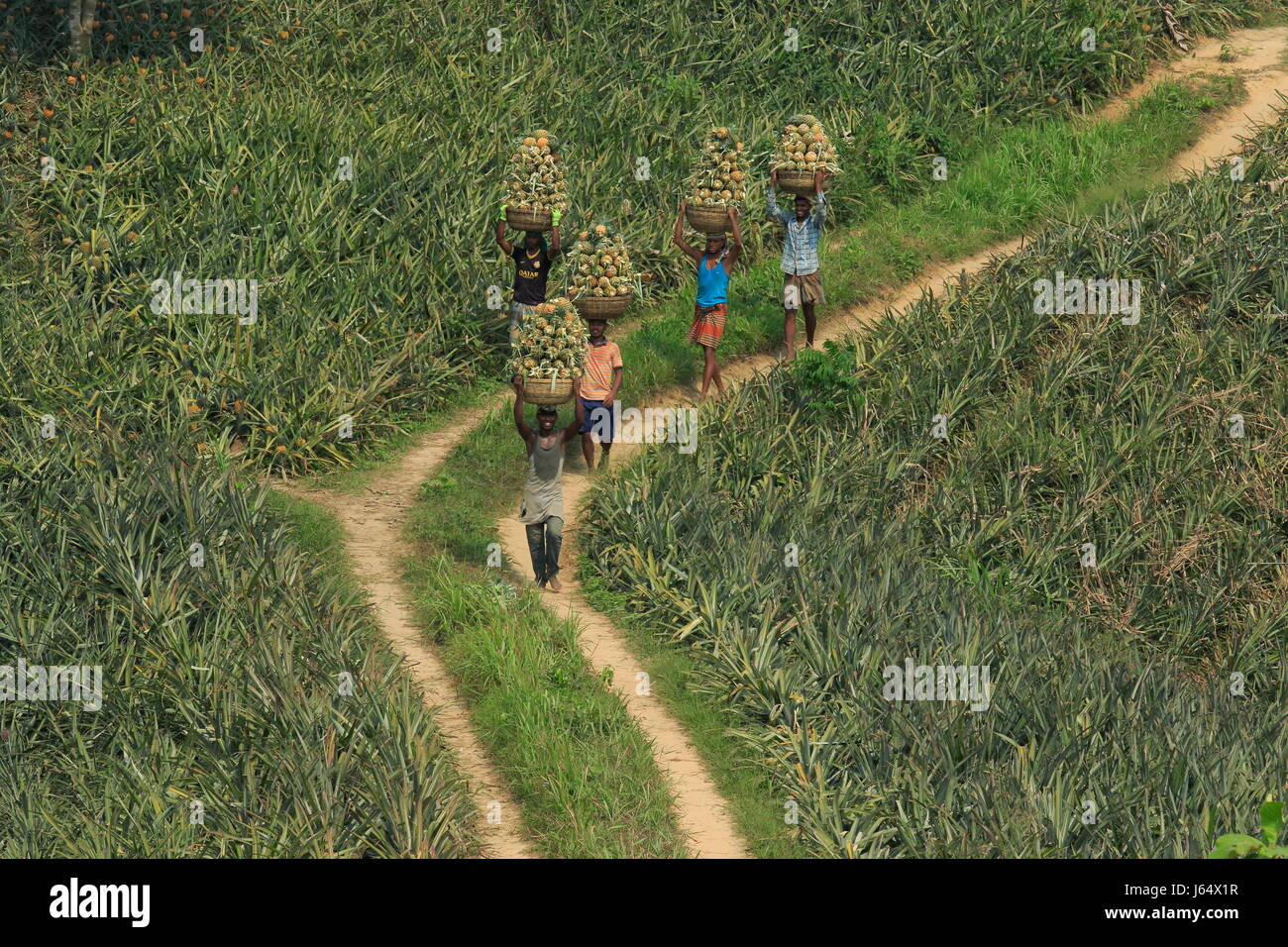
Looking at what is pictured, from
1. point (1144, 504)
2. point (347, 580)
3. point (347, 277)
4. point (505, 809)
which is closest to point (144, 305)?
point (347, 277)

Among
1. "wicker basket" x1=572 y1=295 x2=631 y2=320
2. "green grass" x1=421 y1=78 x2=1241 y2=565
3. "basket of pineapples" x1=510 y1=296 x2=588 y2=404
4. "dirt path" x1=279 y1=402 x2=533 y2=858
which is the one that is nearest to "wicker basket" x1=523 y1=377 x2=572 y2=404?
"basket of pineapples" x1=510 y1=296 x2=588 y2=404

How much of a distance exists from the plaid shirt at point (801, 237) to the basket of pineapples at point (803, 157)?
336 mm

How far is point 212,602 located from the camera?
11.8 metres

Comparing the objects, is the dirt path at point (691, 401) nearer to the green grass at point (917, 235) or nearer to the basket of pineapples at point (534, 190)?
the green grass at point (917, 235)

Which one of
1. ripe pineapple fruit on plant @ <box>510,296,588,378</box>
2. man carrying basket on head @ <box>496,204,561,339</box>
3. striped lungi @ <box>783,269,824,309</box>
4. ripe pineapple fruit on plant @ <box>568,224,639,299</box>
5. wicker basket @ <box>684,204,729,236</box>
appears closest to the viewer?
ripe pineapple fruit on plant @ <box>510,296,588,378</box>

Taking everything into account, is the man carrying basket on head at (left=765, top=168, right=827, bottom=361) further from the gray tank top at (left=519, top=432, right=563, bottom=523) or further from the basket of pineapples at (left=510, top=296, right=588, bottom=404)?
the gray tank top at (left=519, top=432, right=563, bottom=523)

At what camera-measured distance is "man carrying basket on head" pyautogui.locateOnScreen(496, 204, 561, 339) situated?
47.9ft

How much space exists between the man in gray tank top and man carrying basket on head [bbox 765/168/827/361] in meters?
3.65

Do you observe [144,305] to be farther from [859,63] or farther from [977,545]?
[859,63]

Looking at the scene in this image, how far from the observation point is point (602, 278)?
1333 centimetres

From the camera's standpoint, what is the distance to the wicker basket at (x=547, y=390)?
1205 centimetres

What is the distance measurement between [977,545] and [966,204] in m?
6.91

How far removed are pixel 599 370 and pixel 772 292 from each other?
15.5ft

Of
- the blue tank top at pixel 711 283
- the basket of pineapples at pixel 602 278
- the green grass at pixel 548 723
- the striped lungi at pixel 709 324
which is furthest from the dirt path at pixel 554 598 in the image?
the basket of pineapples at pixel 602 278
